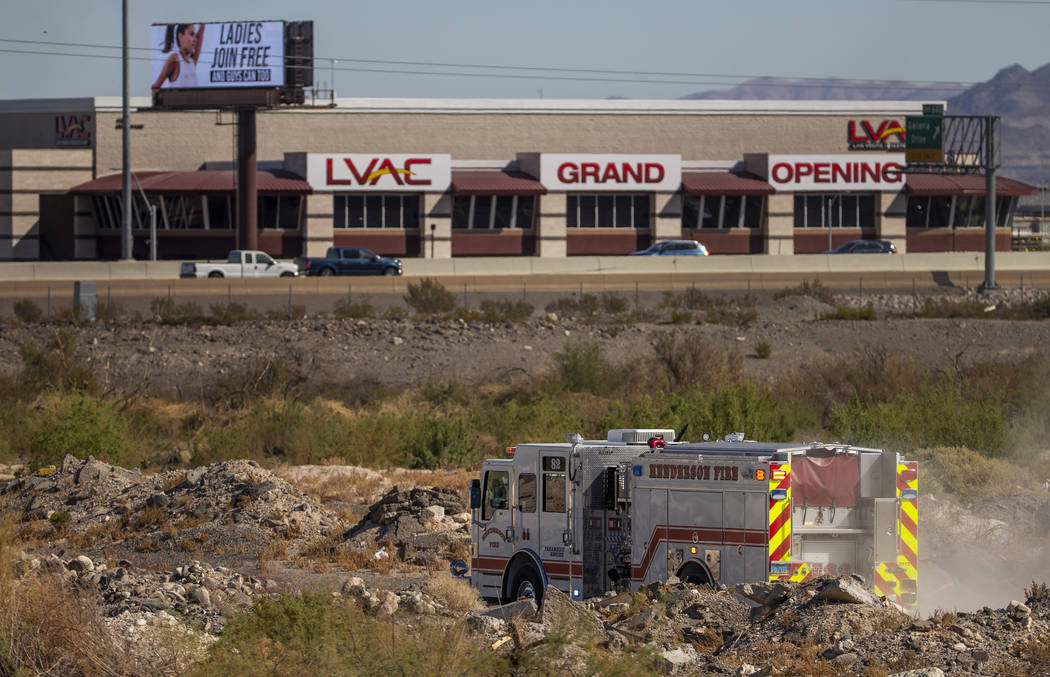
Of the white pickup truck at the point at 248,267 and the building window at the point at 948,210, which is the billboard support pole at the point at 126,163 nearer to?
the white pickup truck at the point at 248,267

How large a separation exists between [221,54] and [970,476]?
4997 cm

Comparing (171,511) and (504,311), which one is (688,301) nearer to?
(504,311)

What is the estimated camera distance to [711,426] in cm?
2788

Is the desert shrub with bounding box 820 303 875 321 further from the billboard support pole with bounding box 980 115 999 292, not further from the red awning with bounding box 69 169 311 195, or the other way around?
the red awning with bounding box 69 169 311 195

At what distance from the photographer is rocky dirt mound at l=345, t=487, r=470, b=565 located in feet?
68.3

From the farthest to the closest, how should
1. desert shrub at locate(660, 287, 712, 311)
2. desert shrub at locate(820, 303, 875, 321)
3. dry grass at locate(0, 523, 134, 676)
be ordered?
desert shrub at locate(660, 287, 712, 311) < desert shrub at locate(820, 303, 875, 321) < dry grass at locate(0, 523, 134, 676)

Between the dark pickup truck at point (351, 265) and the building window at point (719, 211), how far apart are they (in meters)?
21.6

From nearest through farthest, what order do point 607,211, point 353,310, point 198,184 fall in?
1. point 353,310
2. point 198,184
3. point 607,211

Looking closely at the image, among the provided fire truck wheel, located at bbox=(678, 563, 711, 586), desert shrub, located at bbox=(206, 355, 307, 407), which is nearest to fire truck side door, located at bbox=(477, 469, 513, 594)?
fire truck wheel, located at bbox=(678, 563, 711, 586)

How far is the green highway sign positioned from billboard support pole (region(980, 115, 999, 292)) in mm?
1980

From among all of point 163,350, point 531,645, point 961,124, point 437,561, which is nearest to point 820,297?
point 961,124

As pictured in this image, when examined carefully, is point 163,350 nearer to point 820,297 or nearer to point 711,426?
point 711,426

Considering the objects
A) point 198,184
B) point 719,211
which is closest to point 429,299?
point 198,184

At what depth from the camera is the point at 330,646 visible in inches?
354
